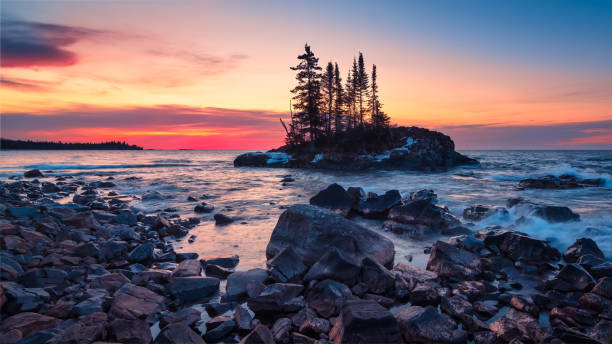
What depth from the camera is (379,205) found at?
9984 mm

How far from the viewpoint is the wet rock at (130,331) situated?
308 cm

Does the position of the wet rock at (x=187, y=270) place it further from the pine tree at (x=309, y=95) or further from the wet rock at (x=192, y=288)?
the pine tree at (x=309, y=95)

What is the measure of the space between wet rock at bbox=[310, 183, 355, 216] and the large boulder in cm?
430

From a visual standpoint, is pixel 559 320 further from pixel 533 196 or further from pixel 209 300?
pixel 533 196

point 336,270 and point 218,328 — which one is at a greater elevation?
point 336,270

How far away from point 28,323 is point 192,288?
1.77 meters

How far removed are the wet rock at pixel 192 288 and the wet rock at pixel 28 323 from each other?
133cm

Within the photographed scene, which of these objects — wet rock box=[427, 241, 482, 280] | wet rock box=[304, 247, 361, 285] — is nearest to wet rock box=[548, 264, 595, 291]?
wet rock box=[427, 241, 482, 280]

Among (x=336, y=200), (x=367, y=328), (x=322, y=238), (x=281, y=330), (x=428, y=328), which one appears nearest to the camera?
(x=367, y=328)

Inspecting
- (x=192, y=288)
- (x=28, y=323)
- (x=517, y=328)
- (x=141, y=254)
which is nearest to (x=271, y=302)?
(x=192, y=288)

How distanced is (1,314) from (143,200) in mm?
11587

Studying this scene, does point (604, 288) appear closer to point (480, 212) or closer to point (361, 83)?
point (480, 212)

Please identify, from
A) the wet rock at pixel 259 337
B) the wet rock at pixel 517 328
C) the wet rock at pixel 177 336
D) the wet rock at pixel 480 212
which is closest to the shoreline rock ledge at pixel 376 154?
the wet rock at pixel 480 212

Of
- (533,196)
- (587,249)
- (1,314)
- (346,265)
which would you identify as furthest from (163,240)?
(533,196)
